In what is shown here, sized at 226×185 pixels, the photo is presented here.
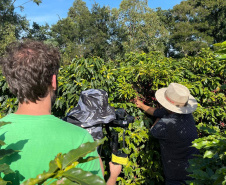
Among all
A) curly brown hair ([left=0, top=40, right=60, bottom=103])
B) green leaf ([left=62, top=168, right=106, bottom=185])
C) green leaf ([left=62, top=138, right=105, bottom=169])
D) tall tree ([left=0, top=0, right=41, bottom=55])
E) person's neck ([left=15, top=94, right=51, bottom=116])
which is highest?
tall tree ([left=0, top=0, right=41, bottom=55])

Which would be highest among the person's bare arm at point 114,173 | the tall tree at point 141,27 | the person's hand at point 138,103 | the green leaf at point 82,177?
the tall tree at point 141,27

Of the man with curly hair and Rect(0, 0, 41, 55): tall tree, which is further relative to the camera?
Rect(0, 0, 41, 55): tall tree

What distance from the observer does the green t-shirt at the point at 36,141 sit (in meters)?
0.96

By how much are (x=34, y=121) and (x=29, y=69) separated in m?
0.27

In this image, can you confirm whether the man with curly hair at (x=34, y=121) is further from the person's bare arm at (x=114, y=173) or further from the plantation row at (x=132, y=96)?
the plantation row at (x=132, y=96)

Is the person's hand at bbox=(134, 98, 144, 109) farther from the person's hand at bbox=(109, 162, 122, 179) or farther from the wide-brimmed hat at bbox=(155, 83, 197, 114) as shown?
the person's hand at bbox=(109, 162, 122, 179)

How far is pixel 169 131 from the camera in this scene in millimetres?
2176

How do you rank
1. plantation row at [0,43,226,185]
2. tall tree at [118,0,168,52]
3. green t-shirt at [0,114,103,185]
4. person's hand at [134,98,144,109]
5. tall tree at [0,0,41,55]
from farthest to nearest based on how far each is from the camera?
tall tree at [118,0,168,52] → tall tree at [0,0,41,55] → person's hand at [134,98,144,109] → plantation row at [0,43,226,185] → green t-shirt at [0,114,103,185]

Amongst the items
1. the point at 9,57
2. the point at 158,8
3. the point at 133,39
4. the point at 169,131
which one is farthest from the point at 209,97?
the point at 158,8

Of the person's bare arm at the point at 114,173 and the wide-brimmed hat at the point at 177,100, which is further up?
the wide-brimmed hat at the point at 177,100

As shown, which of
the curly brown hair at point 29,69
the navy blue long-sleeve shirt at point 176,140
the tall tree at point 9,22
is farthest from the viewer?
the tall tree at point 9,22

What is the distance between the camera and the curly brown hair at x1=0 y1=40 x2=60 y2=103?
3.54 feet

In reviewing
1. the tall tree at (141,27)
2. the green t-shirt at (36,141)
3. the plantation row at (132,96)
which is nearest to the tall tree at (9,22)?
the tall tree at (141,27)

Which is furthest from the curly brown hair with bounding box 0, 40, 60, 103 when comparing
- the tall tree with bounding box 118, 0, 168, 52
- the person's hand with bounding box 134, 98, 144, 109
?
the tall tree with bounding box 118, 0, 168, 52
